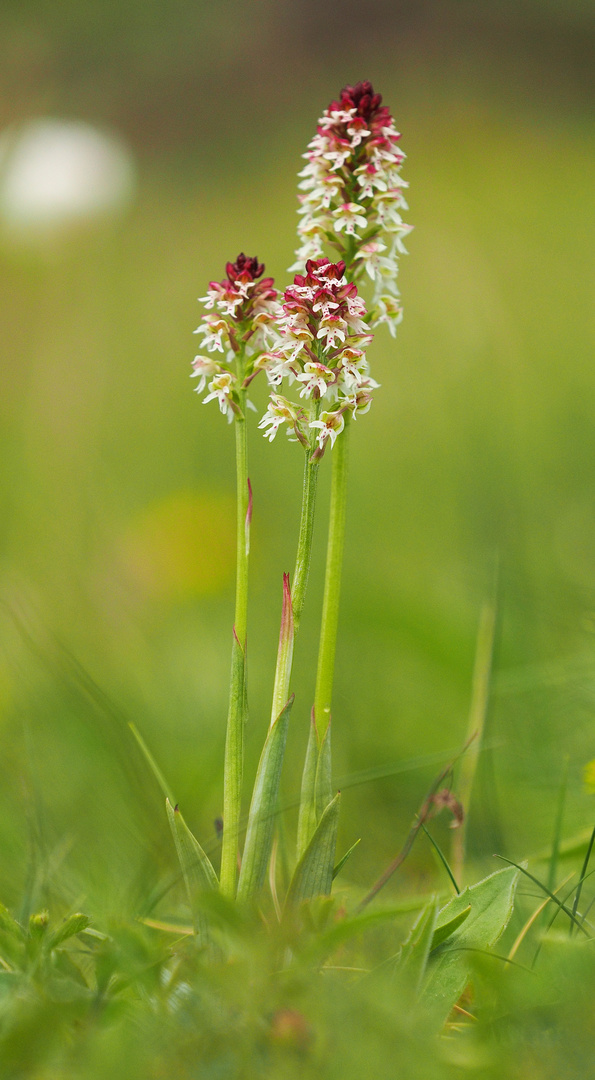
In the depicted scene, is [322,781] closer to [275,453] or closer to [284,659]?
[284,659]

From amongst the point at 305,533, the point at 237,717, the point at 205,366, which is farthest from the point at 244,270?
the point at 237,717

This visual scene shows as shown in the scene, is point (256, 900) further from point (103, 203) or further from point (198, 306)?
point (103, 203)

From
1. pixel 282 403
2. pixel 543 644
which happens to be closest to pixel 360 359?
pixel 282 403

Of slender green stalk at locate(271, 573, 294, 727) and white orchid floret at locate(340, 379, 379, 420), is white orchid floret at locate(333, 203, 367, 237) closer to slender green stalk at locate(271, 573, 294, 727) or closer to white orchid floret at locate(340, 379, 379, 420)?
white orchid floret at locate(340, 379, 379, 420)

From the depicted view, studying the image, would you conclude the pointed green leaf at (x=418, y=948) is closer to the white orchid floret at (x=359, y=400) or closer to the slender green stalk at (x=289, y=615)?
the slender green stalk at (x=289, y=615)

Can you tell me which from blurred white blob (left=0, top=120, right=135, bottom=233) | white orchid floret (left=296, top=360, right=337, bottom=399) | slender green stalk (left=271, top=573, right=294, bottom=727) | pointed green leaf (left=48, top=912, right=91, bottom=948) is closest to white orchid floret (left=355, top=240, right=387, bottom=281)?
white orchid floret (left=296, top=360, right=337, bottom=399)

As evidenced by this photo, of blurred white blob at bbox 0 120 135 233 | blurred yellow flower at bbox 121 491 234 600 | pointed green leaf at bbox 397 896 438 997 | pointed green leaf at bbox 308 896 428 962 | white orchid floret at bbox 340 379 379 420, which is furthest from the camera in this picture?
blurred white blob at bbox 0 120 135 233
